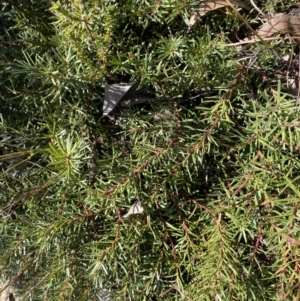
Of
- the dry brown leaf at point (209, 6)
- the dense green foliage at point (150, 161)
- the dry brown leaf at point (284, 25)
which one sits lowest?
the dense green foliage at point (150, 161)

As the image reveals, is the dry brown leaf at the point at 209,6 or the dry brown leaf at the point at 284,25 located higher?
the dry brown leaf at the point at 209,6

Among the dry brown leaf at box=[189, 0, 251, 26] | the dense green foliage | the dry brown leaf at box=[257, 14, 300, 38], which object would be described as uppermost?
the dry brown leaf at box=[189, 0, 251, 26]

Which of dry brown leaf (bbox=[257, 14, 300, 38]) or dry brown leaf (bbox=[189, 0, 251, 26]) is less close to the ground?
dry brown leaf (bbox=[189, 0, 251, 26])

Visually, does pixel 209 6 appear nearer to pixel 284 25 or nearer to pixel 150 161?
pixel 284 25

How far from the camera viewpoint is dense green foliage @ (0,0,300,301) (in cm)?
134

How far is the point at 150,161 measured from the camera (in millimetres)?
1350

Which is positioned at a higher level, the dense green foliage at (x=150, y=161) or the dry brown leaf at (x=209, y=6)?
the dry brown leaf at (x=209, y=6)

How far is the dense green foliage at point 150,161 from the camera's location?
134 centimetres

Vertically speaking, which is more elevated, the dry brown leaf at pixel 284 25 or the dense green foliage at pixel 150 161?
the dry brown leaf at pixel 284 25

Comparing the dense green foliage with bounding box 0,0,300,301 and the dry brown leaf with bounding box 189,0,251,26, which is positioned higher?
the dry brown leaf with bounding box 189,0,251,26

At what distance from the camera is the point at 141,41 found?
1476 millimetres

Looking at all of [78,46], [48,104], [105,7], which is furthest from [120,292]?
[105,7]

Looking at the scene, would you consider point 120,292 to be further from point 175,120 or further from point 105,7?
point 105,7

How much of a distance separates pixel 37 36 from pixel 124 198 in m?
0.61
